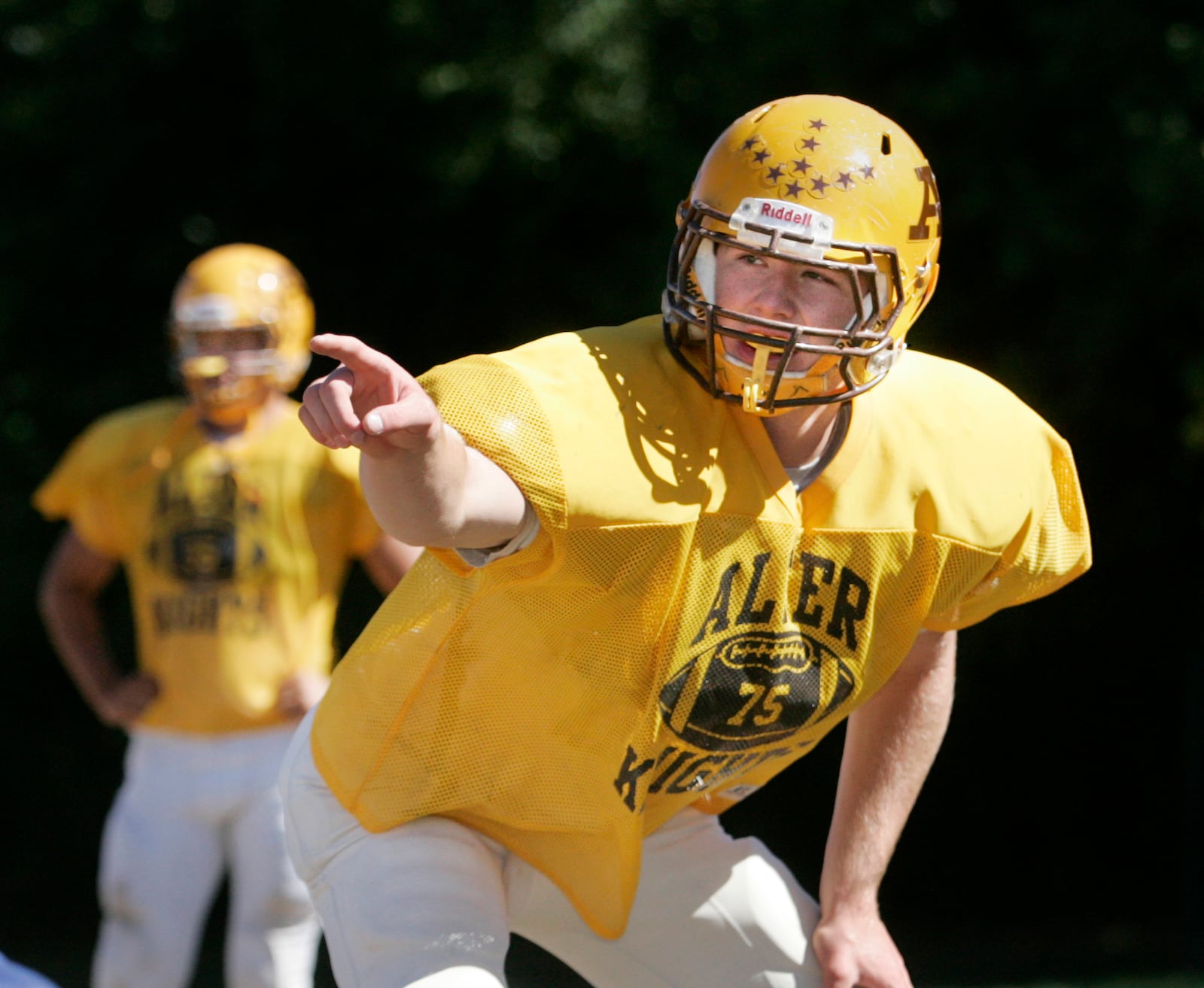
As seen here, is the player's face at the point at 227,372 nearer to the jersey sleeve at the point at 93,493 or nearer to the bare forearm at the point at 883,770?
the jersey sleeve at the point at 93,493

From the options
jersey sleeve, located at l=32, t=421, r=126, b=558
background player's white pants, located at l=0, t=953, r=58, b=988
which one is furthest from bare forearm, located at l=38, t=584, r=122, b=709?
background player's white pants, located at l=0, t=953, r=58, b=988

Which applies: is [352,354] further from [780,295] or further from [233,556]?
[233,556]

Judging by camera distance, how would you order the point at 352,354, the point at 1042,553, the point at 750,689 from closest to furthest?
the point at 352,354 < the point at 750,689 < the point at 1042,553

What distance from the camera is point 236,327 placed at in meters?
4.76

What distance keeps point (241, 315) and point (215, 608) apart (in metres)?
0.84

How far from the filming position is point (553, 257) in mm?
6648

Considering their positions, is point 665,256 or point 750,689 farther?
point 665,256

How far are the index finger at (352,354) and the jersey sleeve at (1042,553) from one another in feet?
3.77

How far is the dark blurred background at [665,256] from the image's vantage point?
19.2ft

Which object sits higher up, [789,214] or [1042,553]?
[789,214]

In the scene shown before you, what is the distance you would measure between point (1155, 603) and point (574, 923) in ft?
16.3

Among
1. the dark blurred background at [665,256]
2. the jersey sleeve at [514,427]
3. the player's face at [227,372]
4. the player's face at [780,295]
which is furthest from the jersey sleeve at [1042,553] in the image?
the dark blurred background at [665,256]

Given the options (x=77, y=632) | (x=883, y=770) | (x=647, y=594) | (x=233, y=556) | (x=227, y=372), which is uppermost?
(x=647, y=594)

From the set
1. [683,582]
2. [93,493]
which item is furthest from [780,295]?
[93,493]
